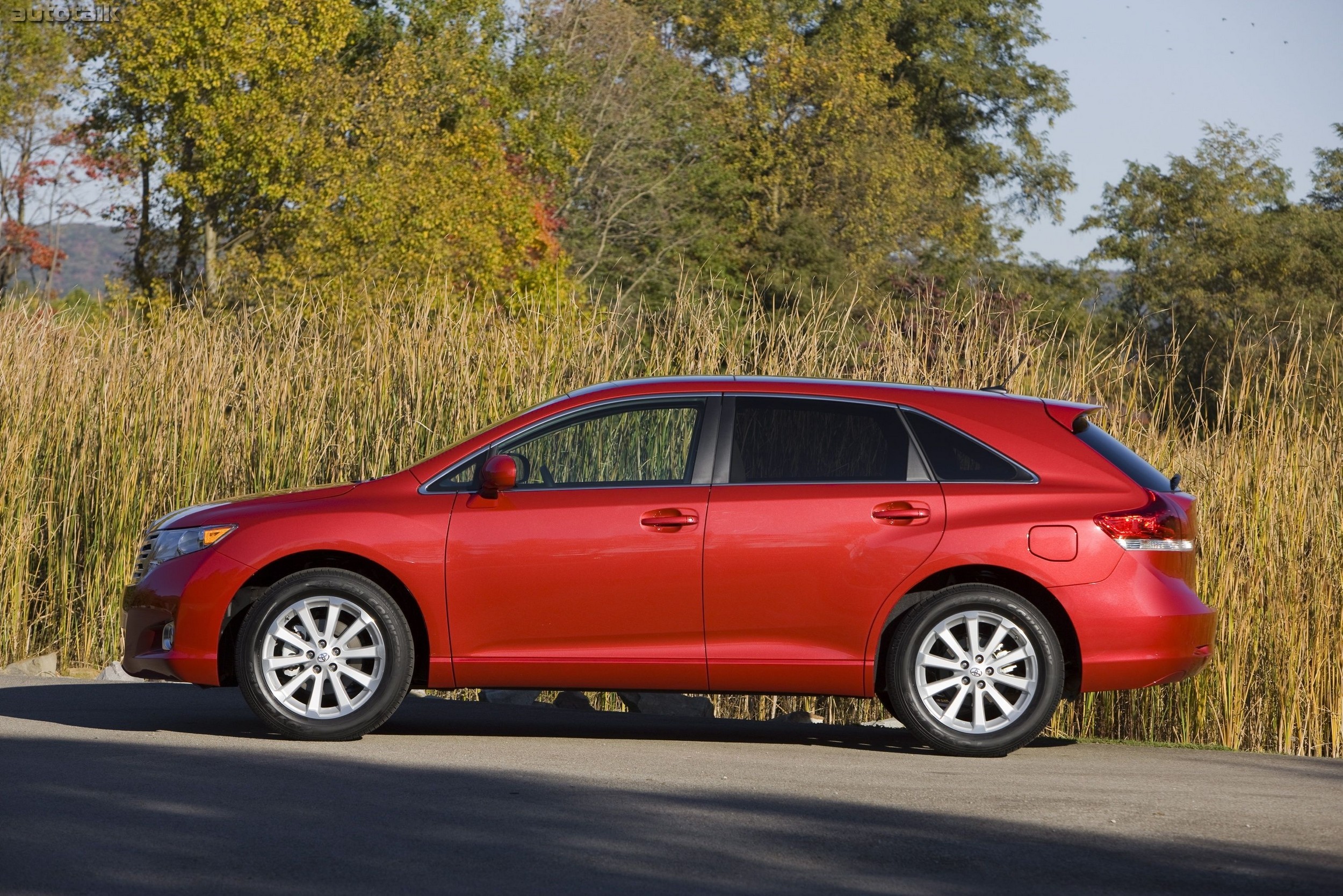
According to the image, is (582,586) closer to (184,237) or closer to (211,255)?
(211,255)

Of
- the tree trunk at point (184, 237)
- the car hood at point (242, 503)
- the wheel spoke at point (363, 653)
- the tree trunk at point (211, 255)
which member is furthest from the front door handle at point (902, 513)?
the tree trunk at point (184, 237)

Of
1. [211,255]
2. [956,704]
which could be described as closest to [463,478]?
[956,704]

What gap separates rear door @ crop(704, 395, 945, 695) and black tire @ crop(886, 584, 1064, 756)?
0.21m

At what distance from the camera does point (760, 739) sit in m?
8.52

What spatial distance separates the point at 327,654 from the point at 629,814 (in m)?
2.19

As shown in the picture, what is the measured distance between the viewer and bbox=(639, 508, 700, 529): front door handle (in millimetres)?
7590

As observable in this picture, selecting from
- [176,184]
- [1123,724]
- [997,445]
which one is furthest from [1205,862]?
[176,184]

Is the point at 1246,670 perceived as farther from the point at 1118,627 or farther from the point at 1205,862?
the point at 1205,862

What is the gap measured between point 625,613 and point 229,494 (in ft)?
19.0

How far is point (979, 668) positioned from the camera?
303 inches

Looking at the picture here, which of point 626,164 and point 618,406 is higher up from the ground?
point 626,164

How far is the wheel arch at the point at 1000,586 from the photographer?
7734 millimetres

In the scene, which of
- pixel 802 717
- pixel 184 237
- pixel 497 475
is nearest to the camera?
pixel 497 475

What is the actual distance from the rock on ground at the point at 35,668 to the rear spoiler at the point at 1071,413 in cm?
695
